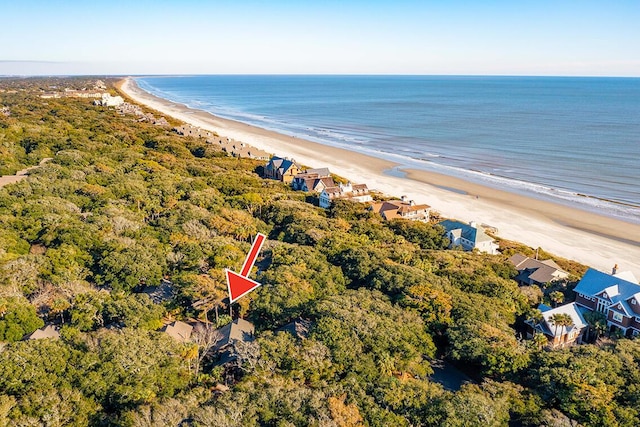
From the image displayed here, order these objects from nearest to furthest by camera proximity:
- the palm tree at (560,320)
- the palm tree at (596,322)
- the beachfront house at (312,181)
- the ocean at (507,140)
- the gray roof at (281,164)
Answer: the palm tree at (560,320) → the palm tree at (596,322) → the beachfront house at (312,181) → the gray roof at (281,164) → the ocean at (507,140)

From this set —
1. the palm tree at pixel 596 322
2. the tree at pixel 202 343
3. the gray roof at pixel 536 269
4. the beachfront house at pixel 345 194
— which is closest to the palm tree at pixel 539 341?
the palm tree at pixel 596 322

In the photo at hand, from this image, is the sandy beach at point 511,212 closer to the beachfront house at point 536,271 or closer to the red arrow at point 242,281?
the beachfront house at point 536,271

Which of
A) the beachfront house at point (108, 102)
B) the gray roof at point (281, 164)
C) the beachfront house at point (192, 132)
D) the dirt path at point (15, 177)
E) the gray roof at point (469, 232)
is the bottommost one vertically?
the gray roof at point (469, 232)

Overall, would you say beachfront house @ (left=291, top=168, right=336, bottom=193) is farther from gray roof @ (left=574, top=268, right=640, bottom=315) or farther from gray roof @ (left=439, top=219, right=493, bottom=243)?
gray roof @ (left=574, top=268, right=640, bottom=315)

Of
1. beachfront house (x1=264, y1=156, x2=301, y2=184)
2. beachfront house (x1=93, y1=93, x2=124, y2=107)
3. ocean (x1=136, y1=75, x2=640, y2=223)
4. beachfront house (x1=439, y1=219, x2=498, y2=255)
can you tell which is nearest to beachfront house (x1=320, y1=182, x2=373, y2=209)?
beachfront house (x1=264, y1=156, x2=301, y2=184)

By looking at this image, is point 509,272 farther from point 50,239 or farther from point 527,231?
point 50,239

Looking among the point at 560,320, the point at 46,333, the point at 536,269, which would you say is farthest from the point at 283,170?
the point at 560,320

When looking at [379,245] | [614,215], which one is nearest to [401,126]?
[614,215]
